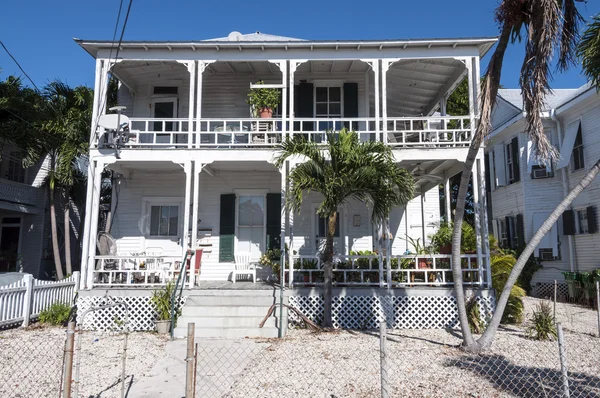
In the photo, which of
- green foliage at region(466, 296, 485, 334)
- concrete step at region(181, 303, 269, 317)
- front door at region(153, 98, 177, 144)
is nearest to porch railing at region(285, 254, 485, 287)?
green foliage at region(466, 296, 485, 334)

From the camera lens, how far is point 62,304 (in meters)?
11.6

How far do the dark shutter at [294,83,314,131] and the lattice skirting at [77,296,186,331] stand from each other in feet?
21.2

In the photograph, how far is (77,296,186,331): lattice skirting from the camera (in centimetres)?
1070

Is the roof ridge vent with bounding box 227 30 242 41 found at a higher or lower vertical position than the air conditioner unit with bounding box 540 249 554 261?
higher

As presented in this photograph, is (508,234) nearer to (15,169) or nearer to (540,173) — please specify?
(540,173)

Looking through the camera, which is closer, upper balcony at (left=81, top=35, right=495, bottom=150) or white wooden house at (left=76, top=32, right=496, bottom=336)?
white wooden house at (left=76, top=32, right=496, bottom=336)

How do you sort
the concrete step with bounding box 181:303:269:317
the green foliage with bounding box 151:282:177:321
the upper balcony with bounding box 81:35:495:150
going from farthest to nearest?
1. the upper balcony with bounding box 81:35:495:150
2. the green foliage with bounding box 151:282:177:321
3. the concrete step with bounding box 181:303:269:317

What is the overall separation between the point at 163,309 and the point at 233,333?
1805 millimetres

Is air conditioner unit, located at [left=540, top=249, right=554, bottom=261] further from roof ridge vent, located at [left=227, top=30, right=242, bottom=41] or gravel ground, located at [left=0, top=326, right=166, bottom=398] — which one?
gravel ground, located at [left=0, top=326, right=166, bottom=398]

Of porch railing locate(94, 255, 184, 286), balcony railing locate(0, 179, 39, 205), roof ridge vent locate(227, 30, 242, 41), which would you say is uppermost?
roof ridge vent locate(227, 30, 242, 41)

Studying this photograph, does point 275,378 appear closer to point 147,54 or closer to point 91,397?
point 91,397

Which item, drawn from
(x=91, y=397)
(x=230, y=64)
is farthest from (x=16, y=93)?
(x=91, y=397)

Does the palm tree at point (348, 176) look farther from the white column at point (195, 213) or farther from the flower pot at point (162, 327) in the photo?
the flower pot at point (162, 327)

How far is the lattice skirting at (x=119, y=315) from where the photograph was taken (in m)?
10.7
